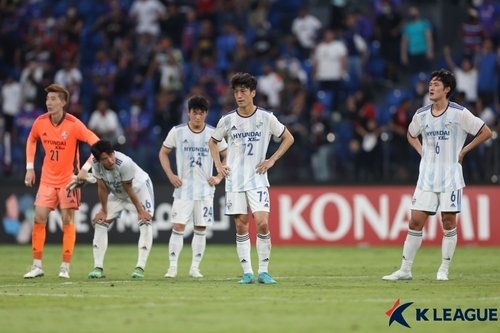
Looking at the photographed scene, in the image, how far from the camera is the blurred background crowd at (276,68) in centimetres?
2689

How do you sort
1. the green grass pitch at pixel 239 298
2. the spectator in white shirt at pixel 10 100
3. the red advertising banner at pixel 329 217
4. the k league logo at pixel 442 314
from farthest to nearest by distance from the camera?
the spectator in white shirt at pixel 10 100, the red advertising banner at pixel 329 217, the k league logo at pixel 442 314, the green grass pitch at pixel 239 298

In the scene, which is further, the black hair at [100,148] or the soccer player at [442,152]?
the black hair at [100,148]

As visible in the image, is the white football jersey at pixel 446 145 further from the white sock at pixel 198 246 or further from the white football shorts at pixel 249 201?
the white sock at pixel 198 246

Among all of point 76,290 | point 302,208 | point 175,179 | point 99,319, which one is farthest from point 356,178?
point 99,319

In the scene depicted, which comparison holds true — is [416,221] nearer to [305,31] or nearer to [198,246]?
[198,246]

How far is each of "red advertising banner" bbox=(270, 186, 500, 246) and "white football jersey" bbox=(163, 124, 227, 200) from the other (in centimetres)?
848

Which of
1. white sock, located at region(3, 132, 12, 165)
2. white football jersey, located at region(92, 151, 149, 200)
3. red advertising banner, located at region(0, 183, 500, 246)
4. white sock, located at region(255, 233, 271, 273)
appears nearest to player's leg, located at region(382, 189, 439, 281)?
white sock, located at region(255, 233, 271, 273)

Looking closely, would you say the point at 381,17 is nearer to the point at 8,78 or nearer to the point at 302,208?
the point at 302,208

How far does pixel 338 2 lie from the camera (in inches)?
1292

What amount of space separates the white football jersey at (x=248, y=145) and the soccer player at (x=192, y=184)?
1867 millimetres

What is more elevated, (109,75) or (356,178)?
(109,75)

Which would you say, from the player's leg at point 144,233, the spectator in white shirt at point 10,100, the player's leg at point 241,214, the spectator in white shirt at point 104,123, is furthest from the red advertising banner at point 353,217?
the player's leg at point 241,214

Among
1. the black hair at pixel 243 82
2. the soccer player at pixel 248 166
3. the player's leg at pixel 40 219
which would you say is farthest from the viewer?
the player's leg at pixel 40 219

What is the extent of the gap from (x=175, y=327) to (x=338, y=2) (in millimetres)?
22309
